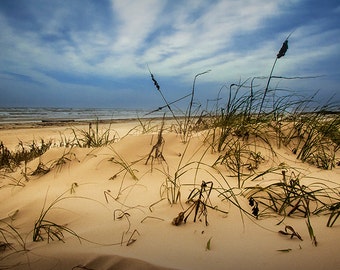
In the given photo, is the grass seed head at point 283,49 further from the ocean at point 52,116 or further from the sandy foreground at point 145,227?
the ocean at point 52,116

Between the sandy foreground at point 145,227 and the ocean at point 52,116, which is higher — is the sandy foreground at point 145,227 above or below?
above

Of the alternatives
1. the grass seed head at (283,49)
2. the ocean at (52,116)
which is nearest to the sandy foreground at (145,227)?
the grass seed head at (283,49)

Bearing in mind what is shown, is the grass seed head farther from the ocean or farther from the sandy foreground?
the ocean

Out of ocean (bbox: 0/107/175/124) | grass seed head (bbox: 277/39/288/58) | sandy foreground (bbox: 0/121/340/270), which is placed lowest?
ocean (bbox: 0/107/175/124)

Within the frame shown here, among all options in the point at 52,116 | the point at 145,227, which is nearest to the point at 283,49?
the point at 145,227

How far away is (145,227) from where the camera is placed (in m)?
1.28

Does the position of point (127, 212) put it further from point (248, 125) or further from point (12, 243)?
point (248, 125)

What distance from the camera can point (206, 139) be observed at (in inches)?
97.4

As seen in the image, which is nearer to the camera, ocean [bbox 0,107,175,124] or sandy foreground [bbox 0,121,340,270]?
sandy foreground [bbox 0,121,340,270]

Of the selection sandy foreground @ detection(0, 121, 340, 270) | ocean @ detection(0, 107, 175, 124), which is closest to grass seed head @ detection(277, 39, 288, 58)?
sandy foreground @ detection(0, 121, 340, 270)

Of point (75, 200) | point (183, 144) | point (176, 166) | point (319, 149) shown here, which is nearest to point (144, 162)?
point (176, 166)

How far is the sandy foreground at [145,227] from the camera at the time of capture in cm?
96

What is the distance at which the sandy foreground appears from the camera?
37.9 inches

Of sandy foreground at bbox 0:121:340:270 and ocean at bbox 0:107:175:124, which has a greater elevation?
sandy foreground at bbox 0:121:340:270
